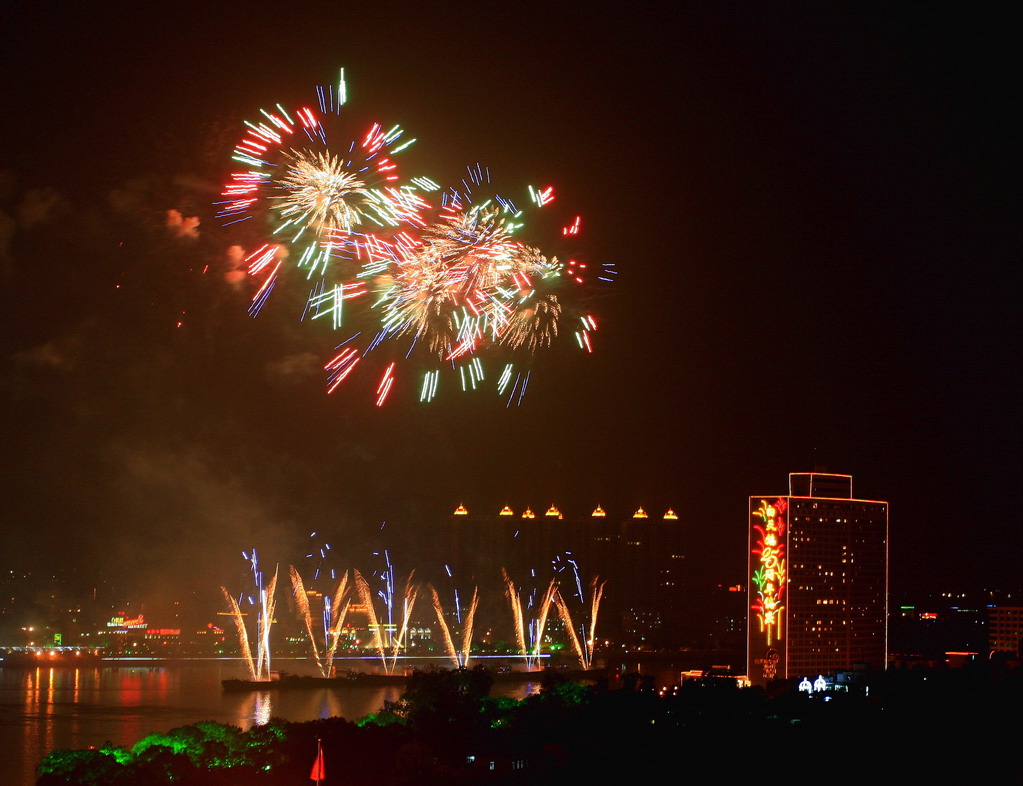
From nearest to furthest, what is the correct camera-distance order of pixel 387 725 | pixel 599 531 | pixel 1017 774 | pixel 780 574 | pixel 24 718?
pixel 1017 774, pixel 387 725, pixel 24 718, pixel 780 574, pixel 599 531

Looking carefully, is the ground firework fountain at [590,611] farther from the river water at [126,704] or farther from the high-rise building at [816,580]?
the high-rise building at [816,580]

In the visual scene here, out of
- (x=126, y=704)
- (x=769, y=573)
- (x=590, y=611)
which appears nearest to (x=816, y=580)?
(x=769, y=573)

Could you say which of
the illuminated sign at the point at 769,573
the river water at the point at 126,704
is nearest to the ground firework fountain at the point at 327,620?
the river water at the point at 126,704

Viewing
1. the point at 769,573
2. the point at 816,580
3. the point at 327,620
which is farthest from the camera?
the point at 327,620

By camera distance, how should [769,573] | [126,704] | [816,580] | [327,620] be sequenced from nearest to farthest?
1. [126,704]
2. [769,573]
3. [816,580]
4. [327,620]

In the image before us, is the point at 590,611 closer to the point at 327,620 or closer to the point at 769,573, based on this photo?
the point at 327,620

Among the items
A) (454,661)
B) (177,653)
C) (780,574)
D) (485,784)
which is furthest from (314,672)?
(485,784)

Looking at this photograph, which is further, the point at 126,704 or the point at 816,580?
the point at 816,580

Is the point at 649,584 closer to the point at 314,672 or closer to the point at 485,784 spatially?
the point at 314,672
